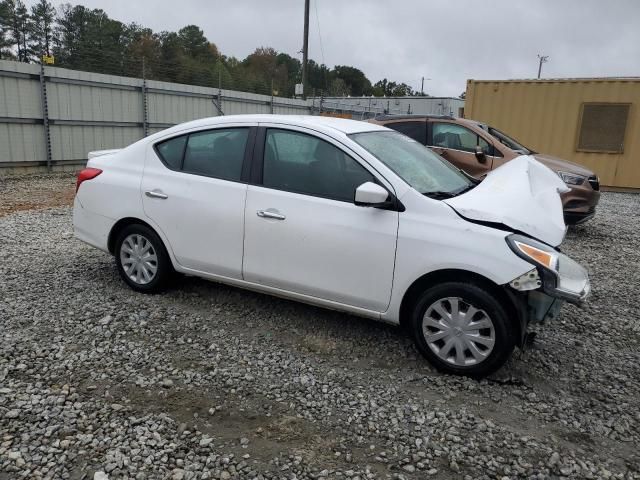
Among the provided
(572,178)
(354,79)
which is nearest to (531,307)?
(572,178)

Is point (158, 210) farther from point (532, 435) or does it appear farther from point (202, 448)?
point (532, 435)

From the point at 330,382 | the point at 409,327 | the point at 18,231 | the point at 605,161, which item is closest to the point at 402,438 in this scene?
the point at 330,382

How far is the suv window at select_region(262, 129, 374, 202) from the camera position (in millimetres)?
3678

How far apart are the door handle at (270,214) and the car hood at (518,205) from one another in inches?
47.5

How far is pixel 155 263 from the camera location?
A: 4523mm

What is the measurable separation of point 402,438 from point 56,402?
6.51 feet

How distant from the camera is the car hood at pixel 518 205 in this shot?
3.31m

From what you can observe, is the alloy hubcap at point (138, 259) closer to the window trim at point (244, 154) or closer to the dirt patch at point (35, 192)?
the window trim at point (244, 154)

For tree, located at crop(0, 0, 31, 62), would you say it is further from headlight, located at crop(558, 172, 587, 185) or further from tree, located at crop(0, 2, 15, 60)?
headlight, located at crop(558, 172, 587, 185)

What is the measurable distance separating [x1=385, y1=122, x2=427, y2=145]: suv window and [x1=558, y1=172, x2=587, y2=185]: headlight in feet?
7.15

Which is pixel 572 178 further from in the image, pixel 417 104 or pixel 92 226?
pixel 417 104

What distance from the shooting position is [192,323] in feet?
13.5

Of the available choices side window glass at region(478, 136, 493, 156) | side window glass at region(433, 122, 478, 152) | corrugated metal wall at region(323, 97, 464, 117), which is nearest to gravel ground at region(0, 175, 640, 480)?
side window glass at region(478, 136, 493, 156)

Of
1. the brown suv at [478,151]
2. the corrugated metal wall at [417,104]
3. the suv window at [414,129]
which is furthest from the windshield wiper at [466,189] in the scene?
the corrugated metal wall at [417,104]
